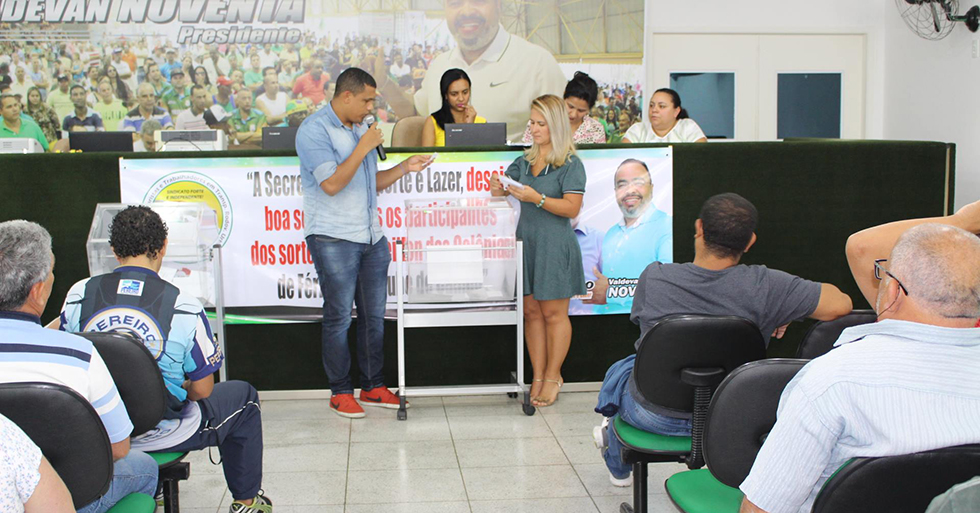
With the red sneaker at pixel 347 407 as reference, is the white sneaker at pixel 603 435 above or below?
above

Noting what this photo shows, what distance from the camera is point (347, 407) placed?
405cm

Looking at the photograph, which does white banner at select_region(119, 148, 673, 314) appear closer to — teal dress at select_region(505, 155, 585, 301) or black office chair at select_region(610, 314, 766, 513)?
teal dress at select_region(505, 155, 585, 301)

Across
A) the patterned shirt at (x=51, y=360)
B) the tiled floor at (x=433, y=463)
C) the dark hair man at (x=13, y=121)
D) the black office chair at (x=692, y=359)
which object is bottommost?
the tiled floor at (x=433, y=463)

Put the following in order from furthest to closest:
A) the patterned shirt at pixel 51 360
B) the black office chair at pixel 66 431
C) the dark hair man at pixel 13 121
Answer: the dark hair man at pixel 13 121 → the patterned shirt at pixel 51 360 → the black office chair at pixel 66 431

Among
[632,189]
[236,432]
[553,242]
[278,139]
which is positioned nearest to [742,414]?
[236,432]

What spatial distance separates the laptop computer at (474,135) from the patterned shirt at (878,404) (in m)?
3.16

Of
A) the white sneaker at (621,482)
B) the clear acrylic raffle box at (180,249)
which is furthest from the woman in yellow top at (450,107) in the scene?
the white sneaker at (621,482)

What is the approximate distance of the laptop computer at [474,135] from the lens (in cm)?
440

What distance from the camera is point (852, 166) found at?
4.46 metres

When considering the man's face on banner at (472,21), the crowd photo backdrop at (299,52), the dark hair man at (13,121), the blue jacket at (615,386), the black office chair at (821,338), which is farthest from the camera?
the man's face on banner at (472,21)

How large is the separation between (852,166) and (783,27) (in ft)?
11.3

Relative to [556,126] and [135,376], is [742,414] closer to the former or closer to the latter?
[135,376]

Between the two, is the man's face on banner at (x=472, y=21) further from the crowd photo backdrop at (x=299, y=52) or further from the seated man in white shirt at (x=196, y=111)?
the seated man in white shirt at (x=196, y=111)

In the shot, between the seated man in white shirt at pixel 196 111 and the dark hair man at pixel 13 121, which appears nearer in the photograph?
the dark hair man at pixel 13 121
